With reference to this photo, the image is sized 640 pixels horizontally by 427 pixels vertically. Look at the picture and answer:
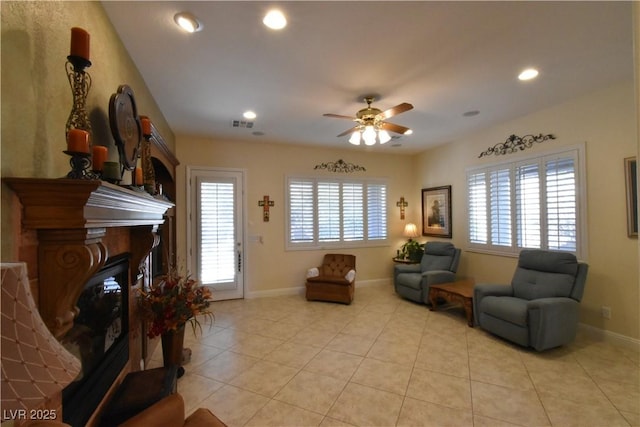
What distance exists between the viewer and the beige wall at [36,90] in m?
0.99

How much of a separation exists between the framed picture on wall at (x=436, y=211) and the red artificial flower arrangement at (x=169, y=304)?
4.53 meters

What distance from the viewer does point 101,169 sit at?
1.36 metres

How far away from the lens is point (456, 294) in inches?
159

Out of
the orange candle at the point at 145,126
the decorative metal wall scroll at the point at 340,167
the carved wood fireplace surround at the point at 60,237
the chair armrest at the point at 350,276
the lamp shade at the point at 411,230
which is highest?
the decorative metal wall scroll at the point at 340,167

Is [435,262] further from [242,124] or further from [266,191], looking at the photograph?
[242,124]

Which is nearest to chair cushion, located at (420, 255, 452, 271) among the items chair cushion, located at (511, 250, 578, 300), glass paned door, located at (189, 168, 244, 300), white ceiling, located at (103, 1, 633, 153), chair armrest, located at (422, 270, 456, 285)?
chair armrest, located at (422, 270, 456, 285)

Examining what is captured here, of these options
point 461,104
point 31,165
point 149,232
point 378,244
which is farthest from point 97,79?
point 378,244

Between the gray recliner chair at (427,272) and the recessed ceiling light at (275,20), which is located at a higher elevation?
the recessed ceiling light at (275,20)

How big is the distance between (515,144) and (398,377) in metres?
3.62

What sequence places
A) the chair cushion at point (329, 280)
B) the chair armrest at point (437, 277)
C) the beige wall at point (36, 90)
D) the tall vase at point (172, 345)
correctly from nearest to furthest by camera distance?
the beige wall at point (36, 90), the tall vase at point (172, 345), the chair armrest at point (437, 277), the chair cushion at point (329, 280)

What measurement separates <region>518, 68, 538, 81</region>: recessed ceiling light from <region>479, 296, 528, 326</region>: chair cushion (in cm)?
236

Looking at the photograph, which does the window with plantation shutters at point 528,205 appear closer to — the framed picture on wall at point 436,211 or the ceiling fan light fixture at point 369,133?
the framed picture on wall at point 436,211

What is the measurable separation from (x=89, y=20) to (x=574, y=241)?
16.5 ft

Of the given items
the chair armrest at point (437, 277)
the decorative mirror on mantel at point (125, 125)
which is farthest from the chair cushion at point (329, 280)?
the decorative mirror on mantel at point (125, 125)
